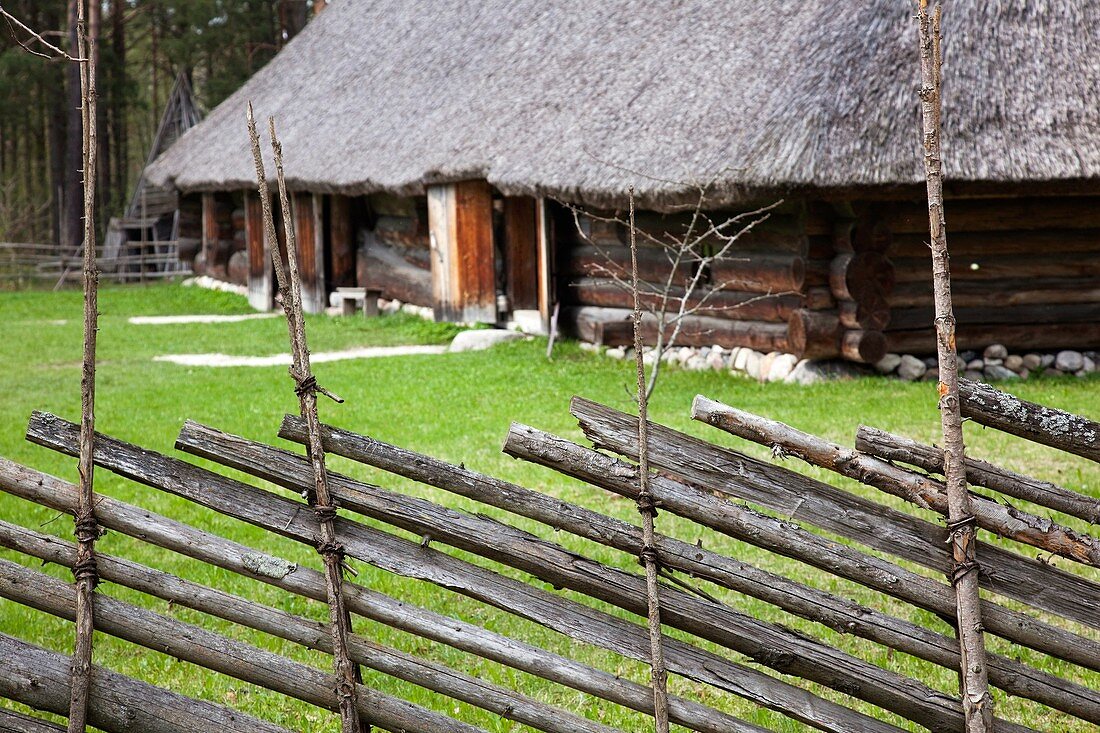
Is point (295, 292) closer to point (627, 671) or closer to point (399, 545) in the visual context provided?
point (399, 545)

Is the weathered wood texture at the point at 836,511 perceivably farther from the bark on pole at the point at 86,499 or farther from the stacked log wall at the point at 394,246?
the stacked log wall at the point at 394,246

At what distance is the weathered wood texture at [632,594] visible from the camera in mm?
2861

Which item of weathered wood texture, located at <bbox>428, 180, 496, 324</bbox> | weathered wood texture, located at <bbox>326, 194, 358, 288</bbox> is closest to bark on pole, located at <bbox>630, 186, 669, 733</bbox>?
weathered wood texture, located at <bbox>428, 180, 496, 324</bbox>

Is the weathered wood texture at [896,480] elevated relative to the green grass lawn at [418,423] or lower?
elevated

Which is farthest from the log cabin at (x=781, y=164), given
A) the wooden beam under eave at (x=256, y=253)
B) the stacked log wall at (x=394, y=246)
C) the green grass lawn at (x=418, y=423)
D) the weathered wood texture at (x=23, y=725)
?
the weathered wood texture at (x=23, y=725)

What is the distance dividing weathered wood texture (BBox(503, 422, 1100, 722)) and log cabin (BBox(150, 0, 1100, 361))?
4.42 m

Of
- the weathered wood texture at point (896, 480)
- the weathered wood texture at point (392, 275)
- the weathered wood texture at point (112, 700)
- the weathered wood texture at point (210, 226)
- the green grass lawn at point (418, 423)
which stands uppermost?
the weathered wood texture at point (210, 226)

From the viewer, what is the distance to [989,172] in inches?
355

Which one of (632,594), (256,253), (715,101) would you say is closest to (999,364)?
(715,101)

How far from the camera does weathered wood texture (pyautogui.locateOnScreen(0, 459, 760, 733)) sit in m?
2.88

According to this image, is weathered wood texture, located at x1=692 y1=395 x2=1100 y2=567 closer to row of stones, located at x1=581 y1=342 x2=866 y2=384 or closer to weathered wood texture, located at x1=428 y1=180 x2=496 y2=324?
row of stones, located at x1=581 y1=342 x2=866 y2=384

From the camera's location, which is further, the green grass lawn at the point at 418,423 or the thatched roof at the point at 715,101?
the thatched roof at the point at 715,101

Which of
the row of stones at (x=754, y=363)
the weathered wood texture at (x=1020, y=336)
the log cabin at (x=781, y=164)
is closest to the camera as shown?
the log cabin at (x=781, y=164)

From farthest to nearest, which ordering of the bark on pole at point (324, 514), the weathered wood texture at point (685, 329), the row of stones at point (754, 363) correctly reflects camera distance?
the weathered wood texture at point (685, 329) → the row of stones at point (754, 363) → the bark on pole at point (324, 514)
